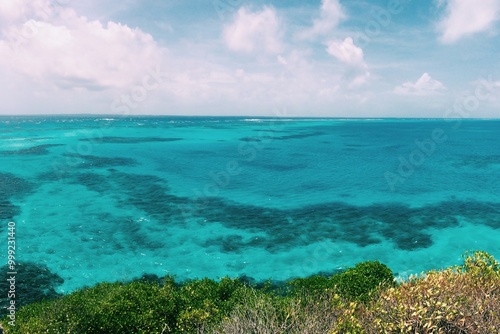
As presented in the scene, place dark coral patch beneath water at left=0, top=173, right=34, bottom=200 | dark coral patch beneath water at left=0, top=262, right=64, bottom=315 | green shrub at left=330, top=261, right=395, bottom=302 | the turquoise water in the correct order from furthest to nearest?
dark coral patch beneath water at left=0, top=173, right=34, bottom=200, the turquoise water, dark coral patch beneath water at left=0, top=262, right=64, bottom=315, green shrub at left=330, top=261, right=395, bottom=302

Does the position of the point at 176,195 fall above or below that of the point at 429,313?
below

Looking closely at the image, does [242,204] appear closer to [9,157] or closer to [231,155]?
[231,155]

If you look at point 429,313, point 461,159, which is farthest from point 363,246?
point 461,159

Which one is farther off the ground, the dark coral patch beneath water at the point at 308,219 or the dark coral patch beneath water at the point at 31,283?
the dark coral patch beneath water at the point at 308,219

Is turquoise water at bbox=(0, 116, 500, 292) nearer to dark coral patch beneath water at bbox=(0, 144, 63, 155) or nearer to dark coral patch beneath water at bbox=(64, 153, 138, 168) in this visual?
dark coral patch beneath water at bbox=(64, 153, 138, 168)

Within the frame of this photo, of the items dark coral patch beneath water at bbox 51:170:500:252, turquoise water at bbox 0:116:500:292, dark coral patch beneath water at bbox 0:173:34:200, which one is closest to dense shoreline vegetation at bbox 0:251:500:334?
turquoise water at bbox 0:116:500:292

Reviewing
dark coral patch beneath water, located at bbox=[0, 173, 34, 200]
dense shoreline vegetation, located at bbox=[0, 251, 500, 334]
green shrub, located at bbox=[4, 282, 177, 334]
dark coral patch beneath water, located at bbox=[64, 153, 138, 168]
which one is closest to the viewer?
dense shoreline vegetation, located at bbox=[0, 251, 500, 334]

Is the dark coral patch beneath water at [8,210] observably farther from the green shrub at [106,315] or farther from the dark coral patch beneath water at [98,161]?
the dark coral patch beneath water at [98,161]

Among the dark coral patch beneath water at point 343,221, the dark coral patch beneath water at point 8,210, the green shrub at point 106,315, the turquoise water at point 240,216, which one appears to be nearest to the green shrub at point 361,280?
the turquoise water at point 240,216
